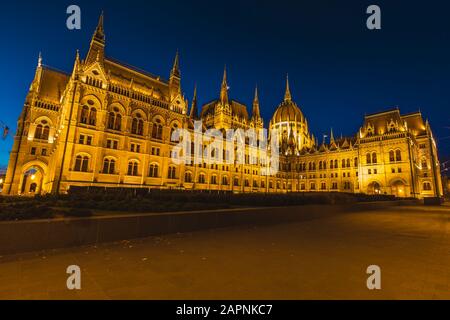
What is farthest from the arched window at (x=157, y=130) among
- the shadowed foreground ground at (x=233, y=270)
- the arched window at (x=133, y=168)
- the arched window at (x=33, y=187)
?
the shadowed foreground ground at (x=233, y=270)

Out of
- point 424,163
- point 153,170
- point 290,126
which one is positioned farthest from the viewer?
point 290,126

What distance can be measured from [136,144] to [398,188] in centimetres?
6388

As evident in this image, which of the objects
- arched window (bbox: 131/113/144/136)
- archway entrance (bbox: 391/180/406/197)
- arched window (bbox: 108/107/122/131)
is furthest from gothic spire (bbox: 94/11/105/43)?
archway entrance (bbox: 391/180/406/197)

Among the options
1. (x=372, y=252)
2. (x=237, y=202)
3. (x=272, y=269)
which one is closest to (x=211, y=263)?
(x=272, y=269)

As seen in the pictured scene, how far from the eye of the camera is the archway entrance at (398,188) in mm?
56812

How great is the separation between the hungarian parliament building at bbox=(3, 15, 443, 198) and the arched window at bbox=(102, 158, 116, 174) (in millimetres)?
156

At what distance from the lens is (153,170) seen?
147ft

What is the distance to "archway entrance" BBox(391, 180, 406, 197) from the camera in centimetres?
5681

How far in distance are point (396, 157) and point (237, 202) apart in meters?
59.7

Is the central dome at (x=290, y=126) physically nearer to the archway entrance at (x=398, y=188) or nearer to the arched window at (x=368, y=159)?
the arched window at (x=368, y=159)

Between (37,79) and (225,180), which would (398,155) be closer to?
(225,180)

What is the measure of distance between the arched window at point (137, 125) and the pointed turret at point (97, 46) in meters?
12.9

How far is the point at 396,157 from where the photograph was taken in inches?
2296

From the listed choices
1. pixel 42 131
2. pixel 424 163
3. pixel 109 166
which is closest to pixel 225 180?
pixel 109 166
